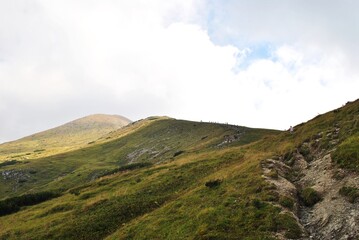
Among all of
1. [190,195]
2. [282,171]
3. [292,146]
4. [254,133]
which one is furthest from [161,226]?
[254,133]

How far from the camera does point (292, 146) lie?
4466 cm

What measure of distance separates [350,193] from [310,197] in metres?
3.95

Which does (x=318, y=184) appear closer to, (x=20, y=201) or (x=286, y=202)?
(x=286, y=202)

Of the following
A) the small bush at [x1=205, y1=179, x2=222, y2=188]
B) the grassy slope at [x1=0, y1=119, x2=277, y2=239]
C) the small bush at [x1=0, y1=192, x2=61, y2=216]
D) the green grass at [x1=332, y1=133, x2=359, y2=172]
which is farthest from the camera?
the small bush at [x1=0, y1=192, x2=61, y2=216]

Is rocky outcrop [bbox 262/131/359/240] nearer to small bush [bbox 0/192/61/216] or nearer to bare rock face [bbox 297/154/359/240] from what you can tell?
bare rock face [bbox 297/154/359/240]

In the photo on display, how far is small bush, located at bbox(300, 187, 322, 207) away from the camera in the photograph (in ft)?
98.2

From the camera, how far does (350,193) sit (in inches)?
1070

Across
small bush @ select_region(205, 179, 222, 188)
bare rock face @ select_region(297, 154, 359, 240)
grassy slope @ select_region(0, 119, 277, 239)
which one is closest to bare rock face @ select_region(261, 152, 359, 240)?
bare rock face @ select_region(297, 154, 359, 240)

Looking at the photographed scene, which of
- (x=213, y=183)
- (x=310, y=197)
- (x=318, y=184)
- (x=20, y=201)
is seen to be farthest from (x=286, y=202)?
(x=20, y=201)

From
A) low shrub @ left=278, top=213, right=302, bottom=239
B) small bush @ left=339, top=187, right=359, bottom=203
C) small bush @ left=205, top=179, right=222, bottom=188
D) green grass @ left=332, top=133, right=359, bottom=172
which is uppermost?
green grass @ left=332, top=133, right=359, bottom=172

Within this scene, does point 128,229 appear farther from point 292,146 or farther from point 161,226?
point 292,146

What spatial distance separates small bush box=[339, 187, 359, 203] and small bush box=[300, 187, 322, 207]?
229cm

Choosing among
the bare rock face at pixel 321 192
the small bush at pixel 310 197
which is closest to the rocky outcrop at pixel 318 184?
the bare rock face at pixel 321 192

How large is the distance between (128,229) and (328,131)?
1018 inches
